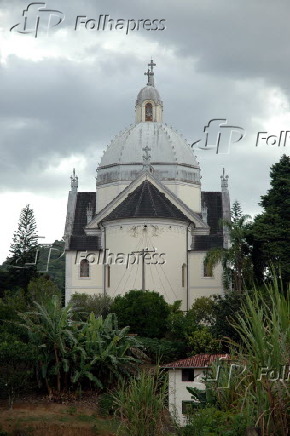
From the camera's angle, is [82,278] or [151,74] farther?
[151,74]

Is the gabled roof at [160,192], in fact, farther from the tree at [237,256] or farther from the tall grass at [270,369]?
the tall grass at [270,369]

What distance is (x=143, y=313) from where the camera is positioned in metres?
47.9

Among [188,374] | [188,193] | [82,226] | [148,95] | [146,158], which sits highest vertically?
[148,95]

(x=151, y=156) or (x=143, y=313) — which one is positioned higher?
(x=151, y=156)

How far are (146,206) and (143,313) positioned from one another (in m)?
12.2

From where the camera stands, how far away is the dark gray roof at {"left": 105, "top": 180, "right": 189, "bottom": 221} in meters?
58.0

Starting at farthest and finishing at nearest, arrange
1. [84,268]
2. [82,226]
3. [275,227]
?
[82,226], [84,268], [275,227]

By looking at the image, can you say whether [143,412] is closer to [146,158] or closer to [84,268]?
[84,268]

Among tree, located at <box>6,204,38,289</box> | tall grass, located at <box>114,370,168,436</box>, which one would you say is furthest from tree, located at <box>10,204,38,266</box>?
tall grass, located at <box>114,370,168,436</box>

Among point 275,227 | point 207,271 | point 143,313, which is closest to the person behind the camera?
point 143,313

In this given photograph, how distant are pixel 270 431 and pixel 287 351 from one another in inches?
44.1

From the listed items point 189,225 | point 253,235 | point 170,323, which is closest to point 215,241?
point 189,225

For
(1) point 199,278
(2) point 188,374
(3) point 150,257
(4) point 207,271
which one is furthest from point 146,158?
(2) point 188,374

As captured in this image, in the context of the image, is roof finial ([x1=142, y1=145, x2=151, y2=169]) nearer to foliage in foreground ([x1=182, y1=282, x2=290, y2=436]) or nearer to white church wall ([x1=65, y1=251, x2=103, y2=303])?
white church wall ([x1=65, y1=251, x2=103, y2=303])
